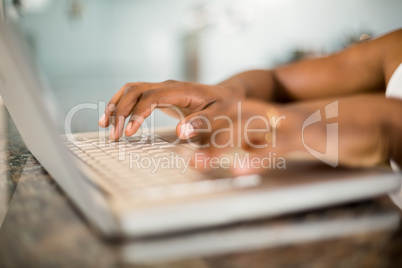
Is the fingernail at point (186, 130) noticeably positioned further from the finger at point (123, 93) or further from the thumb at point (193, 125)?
the finger at point (123, 93)

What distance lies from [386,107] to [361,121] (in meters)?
0.04

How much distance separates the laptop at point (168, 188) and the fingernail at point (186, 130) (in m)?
0.10

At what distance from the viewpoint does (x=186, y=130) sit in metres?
0.38

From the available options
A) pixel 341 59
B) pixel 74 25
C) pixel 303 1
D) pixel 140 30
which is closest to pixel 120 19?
pixel 140 30

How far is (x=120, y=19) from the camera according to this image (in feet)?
16.5

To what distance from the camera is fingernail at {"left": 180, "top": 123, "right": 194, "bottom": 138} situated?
0.38 metres

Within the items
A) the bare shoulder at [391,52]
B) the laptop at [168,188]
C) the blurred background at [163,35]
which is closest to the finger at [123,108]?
the laptop at [168,188]

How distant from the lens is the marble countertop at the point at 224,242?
181 millimetres

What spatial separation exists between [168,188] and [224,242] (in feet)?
0.16

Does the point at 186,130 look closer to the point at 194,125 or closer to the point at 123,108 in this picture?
the point at 194,125

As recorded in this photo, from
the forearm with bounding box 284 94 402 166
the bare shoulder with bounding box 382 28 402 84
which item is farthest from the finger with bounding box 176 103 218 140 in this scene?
the bare shoulder with bounding box 382 28 402 84

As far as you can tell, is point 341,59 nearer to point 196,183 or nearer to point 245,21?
point 196,183

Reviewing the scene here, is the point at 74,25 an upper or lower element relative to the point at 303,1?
→ lower

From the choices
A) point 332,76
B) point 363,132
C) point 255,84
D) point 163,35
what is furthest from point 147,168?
point 163,35
